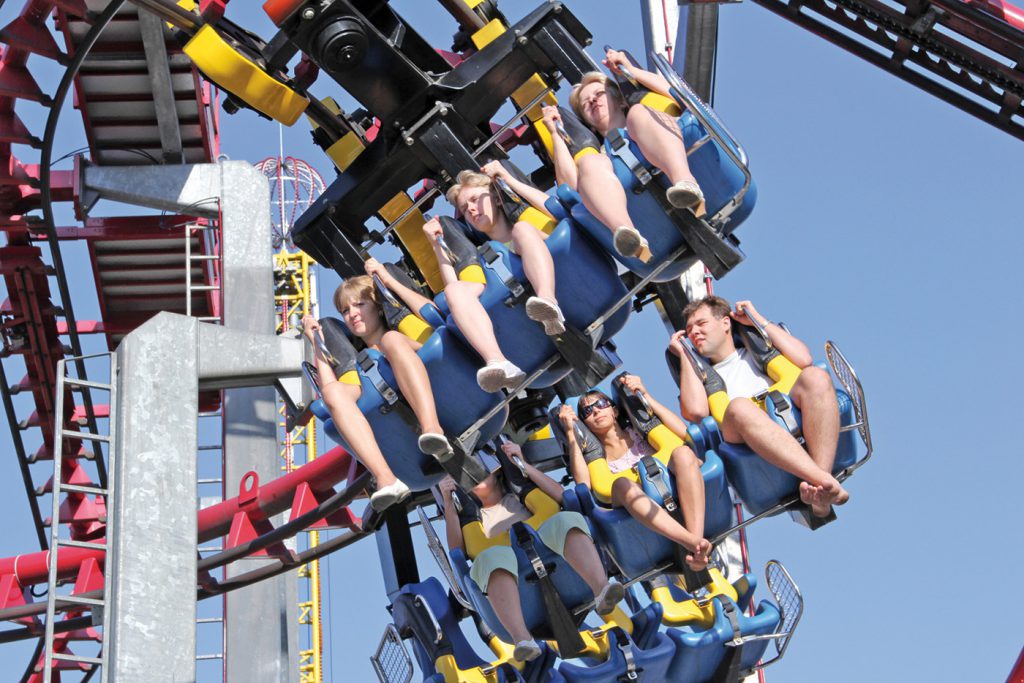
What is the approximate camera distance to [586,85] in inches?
269

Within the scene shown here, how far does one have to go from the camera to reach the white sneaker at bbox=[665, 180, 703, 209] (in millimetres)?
6273

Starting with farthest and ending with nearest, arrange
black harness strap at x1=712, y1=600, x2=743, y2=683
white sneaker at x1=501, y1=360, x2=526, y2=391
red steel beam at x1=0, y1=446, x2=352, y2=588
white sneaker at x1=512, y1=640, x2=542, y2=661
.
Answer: red steel beam at x1=0, y1=446, x2=352, y2=588
black harness strap at x1=712, y1=600, x2=743, y2=683
white sneaker at x1=512, y1=640, x2=542, y2=661
white sneaker at x1=501, y1=360, x2=526, y2=391

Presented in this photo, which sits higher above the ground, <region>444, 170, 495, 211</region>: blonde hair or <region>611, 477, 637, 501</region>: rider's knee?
<region>444, 170, 495, 211</region>: blonde hair

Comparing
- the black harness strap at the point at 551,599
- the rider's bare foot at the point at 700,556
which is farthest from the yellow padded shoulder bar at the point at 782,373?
the black harness strap at the point at 551,599

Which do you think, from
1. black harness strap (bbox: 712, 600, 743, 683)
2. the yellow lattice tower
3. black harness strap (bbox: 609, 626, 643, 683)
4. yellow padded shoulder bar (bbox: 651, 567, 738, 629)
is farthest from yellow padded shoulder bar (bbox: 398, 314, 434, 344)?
the yellow lattice tower

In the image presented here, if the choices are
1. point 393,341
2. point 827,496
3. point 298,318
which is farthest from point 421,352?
point 298,318

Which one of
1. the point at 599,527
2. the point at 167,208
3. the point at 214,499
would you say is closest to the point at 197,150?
the point at 167,208

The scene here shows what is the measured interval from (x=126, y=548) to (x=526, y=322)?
185 centimetres

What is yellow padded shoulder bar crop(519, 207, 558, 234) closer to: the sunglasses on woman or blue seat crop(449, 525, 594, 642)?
the sunglasses on woman

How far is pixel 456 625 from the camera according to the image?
7.94 m

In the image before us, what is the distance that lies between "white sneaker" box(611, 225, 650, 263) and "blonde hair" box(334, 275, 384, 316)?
1.15 metres

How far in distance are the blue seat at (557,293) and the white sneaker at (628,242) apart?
1.25ft

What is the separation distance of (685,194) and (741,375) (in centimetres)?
88

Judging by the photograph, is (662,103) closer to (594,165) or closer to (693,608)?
(594,165)
